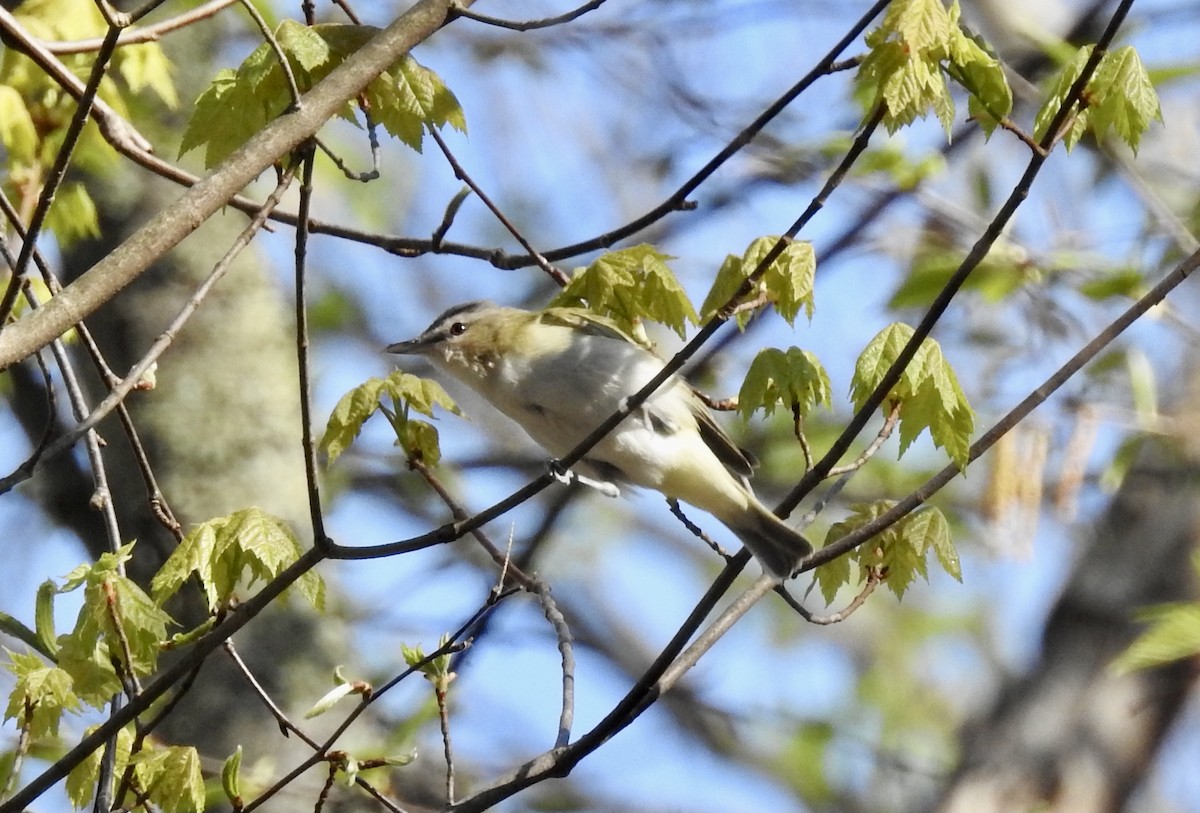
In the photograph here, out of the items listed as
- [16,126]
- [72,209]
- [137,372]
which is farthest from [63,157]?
[72,209]

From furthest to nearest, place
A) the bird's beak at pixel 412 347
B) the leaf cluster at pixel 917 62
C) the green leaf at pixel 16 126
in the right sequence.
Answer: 1. the bird's beak at pixel 412 347
2. the green leaf at pixel 16 126
3. the leaf cluster at pixel 917 62

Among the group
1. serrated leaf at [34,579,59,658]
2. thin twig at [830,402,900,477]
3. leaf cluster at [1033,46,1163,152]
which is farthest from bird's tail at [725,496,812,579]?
serrated leaf at [34,579,59,658]

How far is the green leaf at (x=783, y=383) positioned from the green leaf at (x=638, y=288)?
219mm

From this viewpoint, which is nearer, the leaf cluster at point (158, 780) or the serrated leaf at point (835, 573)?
the leaf cluster at point (158, 780)

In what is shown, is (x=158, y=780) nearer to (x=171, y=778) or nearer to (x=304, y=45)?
(x=171, y=778)

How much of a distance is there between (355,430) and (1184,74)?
8.51 ft

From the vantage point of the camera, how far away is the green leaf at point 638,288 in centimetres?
284

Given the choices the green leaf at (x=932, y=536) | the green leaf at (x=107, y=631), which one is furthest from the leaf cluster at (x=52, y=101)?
the green leaf at (x=932, y=536)

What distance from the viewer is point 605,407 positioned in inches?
135

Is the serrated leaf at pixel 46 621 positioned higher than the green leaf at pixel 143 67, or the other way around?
the green leaf at pixel 143 67

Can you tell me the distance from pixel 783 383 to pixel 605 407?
876 millimetres

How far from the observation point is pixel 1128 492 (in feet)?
21.8

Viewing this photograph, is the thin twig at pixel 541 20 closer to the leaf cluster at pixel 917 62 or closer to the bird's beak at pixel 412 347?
the leaf cluster at pixel 917 62

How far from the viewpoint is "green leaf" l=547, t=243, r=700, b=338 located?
284 centimetres
